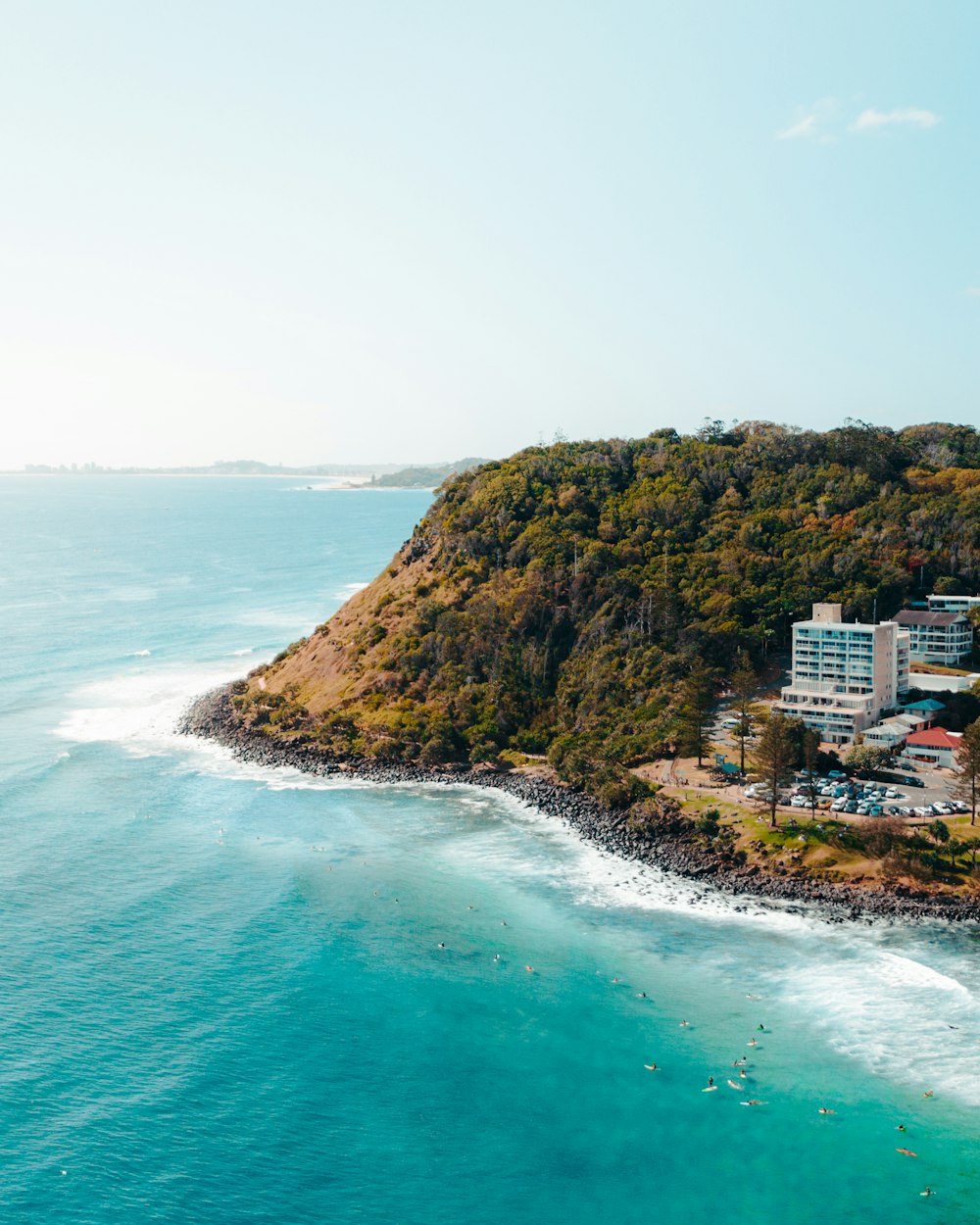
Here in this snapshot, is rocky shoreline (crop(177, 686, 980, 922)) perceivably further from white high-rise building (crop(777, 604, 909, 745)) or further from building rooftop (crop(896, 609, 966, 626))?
building rooftop (crop(896, 609, 966, 626))

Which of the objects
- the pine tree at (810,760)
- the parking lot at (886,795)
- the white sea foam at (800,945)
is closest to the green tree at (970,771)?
the parking lot at (886,795)

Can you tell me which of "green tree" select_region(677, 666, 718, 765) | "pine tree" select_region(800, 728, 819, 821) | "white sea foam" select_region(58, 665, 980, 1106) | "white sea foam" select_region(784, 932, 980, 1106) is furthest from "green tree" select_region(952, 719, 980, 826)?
"green tree" select_region(677, 666, 718, 765)

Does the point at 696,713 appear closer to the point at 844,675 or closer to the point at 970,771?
the point at 844,675

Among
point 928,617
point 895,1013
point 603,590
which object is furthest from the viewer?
point 603,590

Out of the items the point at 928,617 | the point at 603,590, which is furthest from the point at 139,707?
the point at 928,617

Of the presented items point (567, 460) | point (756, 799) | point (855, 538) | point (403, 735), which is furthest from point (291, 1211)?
point (567, 460)

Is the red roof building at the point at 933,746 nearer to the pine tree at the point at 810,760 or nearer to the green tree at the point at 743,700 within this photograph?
the pine tree at the point at 810,760

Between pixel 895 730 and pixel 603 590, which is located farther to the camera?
pixel 603 590

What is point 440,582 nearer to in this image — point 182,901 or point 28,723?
point 28,723
